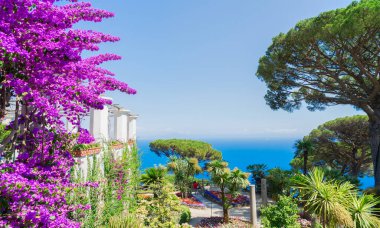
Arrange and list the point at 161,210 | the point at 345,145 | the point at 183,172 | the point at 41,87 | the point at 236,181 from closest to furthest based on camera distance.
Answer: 1. the point at 41,87
2. the point at 161,210
3. the point at 236,181
4. the point at 183,172
5. the point at 345,145

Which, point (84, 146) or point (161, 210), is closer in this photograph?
point (84, 146)

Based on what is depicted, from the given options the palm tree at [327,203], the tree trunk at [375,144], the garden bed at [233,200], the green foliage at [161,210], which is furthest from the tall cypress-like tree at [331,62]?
the green foliage at [161,210]

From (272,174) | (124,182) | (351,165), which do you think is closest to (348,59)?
(272,174)

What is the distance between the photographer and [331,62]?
1838 cm

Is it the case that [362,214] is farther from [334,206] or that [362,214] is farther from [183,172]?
[183,172]

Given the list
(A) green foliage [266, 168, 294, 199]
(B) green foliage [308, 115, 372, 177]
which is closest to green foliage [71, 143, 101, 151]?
(A) green foliage [266, 168, 294, 199]

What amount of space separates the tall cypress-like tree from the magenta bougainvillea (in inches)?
555

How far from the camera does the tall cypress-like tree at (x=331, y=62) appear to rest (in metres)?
14.4

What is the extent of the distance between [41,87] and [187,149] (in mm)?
27564

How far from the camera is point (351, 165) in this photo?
1053 inches

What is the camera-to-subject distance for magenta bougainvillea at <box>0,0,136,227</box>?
4102 mm

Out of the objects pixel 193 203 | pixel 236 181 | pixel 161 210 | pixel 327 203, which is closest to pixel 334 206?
pixel 327 203

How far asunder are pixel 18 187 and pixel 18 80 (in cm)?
164

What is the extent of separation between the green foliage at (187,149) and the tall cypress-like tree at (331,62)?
461 inches
